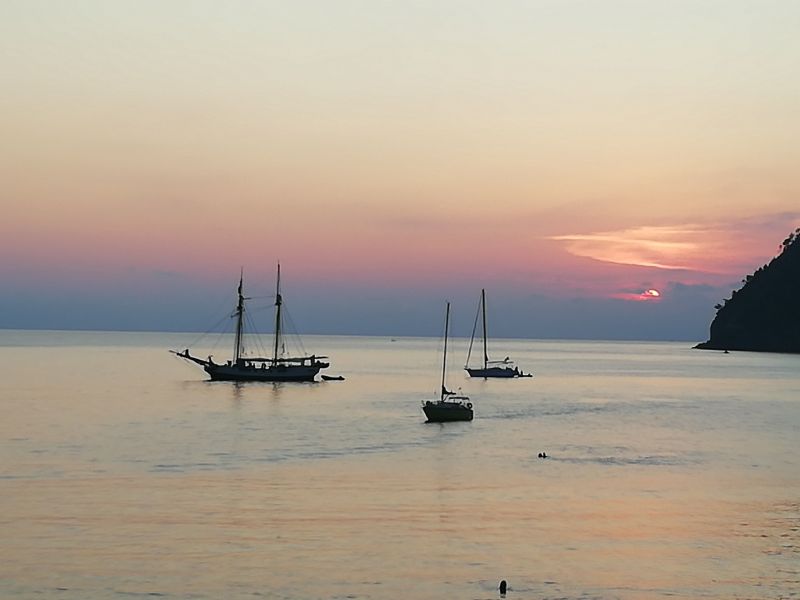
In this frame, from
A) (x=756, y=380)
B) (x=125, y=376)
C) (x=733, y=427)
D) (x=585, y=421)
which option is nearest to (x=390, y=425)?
(x=585, y=421)

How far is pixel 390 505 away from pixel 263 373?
88.0 meters

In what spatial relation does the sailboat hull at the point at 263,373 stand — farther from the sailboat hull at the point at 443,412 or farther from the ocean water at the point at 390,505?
the sailboat hull at the point at 443,412

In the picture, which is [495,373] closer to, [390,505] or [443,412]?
[443,412]

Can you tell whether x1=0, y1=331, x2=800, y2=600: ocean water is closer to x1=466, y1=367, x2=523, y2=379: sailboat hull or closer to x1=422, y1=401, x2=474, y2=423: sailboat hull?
x1=422, y1=401, x2=474, y2=423: sailboat hull

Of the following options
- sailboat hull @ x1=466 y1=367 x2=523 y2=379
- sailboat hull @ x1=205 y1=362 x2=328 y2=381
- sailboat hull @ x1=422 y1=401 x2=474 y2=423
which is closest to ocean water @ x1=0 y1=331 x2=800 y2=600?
sailboat hull @ x1=422 y1=401 x2=474 y2=423

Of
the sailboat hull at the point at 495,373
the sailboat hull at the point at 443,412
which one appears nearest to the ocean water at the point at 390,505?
the sailboat hull at the point at 443,412

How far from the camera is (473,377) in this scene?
164375 mm

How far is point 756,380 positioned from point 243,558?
14119cm

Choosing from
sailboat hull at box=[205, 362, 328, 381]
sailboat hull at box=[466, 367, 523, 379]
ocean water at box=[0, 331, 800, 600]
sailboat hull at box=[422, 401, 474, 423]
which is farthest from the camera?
sailboat hull at box=[466, 367, 523, 379]

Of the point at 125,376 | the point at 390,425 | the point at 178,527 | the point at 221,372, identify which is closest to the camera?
the point at 178,527

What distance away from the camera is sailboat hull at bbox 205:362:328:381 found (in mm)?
128375

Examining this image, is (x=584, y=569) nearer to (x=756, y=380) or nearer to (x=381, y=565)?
(x=381, y=565)

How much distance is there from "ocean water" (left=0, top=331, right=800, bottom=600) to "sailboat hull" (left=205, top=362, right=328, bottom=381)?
123 ft

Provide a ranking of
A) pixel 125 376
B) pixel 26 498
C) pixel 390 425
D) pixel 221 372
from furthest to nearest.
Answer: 1. pixel 125 376
2. pixel 221 372
3. pixel 390 425
4. pixel 26 498
